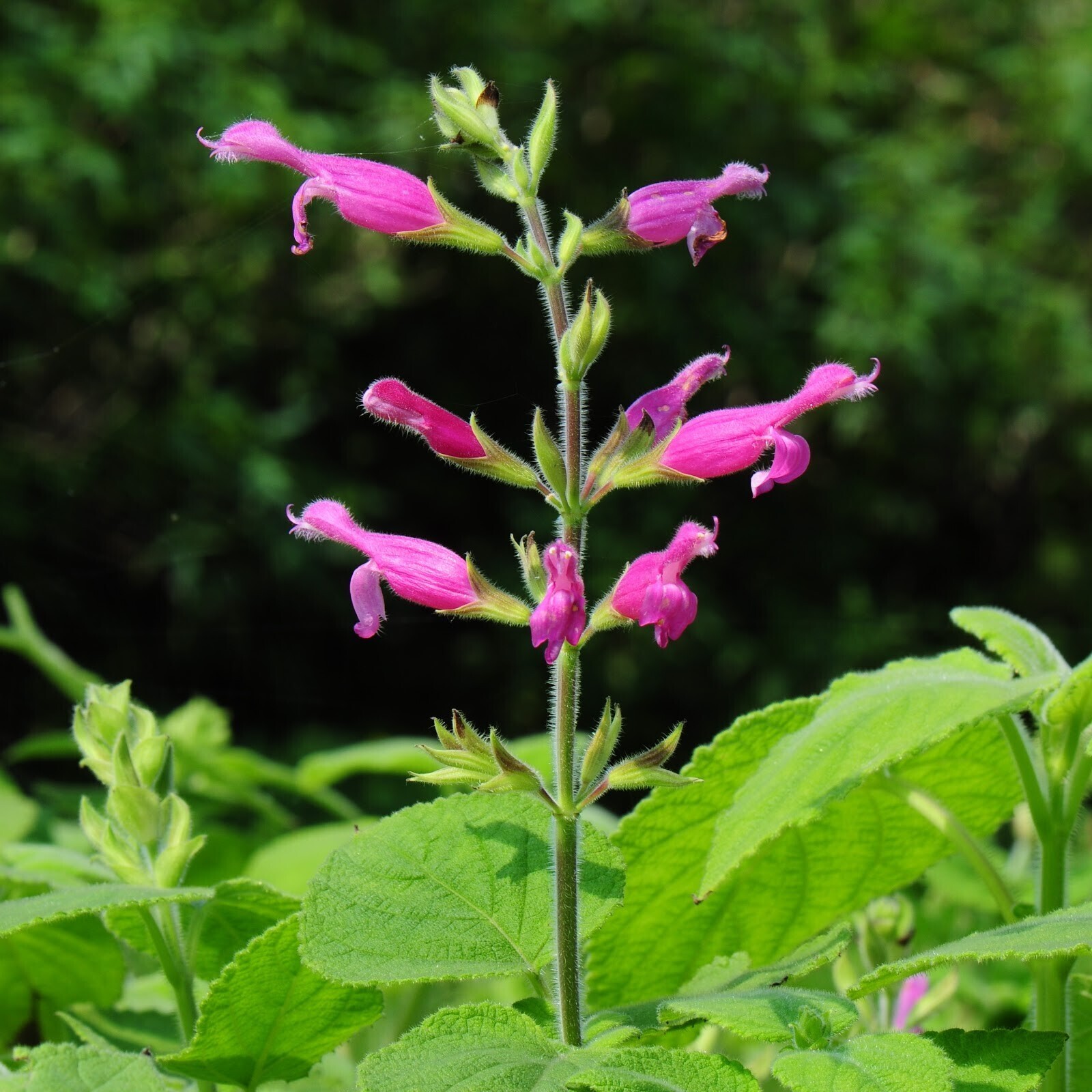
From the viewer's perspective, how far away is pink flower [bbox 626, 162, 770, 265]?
1.95ft

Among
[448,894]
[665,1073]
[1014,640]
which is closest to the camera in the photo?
[665,1073]

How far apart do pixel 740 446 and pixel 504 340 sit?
4.23 m

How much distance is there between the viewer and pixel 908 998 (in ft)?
2.48

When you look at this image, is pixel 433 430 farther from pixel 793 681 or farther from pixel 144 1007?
pixel 793 681

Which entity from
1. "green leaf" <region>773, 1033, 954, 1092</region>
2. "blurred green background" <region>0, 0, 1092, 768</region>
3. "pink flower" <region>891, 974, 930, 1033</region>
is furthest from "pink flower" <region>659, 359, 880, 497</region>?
"blurred green background" <region>0, 0, 1092, 768</region>

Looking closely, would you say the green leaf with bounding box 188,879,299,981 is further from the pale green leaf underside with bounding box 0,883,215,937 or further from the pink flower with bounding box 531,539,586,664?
the pink flower with bounding box 531,539,586,664

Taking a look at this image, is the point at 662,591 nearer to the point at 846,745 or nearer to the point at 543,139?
the point at 846,745

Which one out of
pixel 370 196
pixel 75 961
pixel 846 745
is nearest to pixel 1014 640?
pixel 846 745

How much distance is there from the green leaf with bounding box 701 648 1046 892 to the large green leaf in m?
0.05

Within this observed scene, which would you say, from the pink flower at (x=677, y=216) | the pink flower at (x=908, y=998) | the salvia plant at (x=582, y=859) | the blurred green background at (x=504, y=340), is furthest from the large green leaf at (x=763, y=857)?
the blurred green background at (x=504, y=340)

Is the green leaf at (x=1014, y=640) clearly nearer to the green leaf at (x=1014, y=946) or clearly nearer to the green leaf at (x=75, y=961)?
the green leaf at (x=1014, y=946)

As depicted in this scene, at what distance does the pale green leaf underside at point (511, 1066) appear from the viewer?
416mm

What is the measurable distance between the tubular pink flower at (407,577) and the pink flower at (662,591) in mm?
76

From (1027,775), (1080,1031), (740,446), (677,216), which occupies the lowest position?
(1080,1031)
